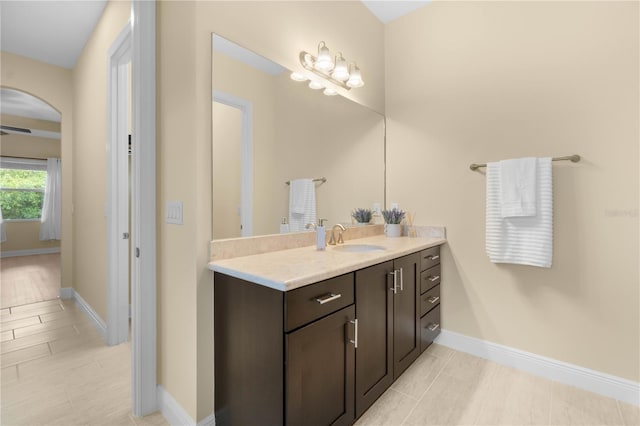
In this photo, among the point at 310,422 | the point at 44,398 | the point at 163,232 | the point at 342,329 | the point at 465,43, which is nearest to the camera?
the point at 310,422

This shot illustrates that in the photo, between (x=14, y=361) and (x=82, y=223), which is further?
(x=82, y=223)

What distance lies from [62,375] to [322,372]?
1.82 m

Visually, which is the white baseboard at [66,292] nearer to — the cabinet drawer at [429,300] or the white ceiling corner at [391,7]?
the cabinet drawer at [429,300]

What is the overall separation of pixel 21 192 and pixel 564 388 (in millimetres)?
9426

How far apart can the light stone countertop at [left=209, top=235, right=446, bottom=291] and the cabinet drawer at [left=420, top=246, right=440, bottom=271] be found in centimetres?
29

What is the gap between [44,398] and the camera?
1.66m

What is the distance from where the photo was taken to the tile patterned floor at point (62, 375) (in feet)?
5.00

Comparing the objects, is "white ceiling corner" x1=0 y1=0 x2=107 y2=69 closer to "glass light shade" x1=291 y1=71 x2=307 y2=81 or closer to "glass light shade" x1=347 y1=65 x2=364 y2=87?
Answer: "glass light shade" x1=291 y1=71 x2=307 y2=81

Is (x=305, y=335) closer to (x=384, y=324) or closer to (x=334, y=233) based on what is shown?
(x=384, y=324)

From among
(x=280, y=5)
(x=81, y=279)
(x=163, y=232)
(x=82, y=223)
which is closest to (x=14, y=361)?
(x=81, y=279)

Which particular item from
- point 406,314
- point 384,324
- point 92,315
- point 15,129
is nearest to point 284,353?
point 384,324

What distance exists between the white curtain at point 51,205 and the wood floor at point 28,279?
0.68 m

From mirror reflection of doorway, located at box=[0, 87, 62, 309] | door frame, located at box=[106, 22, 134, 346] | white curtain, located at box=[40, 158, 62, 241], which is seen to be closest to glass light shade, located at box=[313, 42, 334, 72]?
door frame, located at box=[106, 22, 134, 346]

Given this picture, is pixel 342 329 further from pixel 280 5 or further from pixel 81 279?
pixel 81 279
